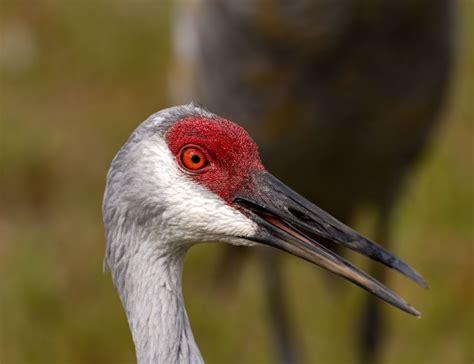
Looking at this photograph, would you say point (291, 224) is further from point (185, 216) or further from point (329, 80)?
point (329, 80)

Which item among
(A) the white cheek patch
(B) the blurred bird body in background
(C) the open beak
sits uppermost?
(B) the blurred bird body in background

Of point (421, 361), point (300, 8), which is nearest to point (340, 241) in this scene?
point (300, 8)

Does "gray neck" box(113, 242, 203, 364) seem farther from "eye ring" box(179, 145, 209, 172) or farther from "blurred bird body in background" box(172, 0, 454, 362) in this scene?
"blurred bird body in background" box(172, 0, 454, 362)

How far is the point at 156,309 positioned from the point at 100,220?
3.02 m

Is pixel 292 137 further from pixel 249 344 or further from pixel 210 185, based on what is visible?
pixel 210 185

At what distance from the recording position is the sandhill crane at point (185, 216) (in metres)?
2.04

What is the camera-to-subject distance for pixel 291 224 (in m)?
2.10

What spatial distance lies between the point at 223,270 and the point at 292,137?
4.48 feet

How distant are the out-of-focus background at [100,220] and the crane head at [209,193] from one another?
6.62 ft

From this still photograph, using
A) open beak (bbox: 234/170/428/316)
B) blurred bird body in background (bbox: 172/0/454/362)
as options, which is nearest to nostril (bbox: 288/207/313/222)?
open beak (bbox: 234/170/428/316)

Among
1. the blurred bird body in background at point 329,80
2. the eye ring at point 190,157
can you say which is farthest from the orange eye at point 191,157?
the blurred bird body in background at point 329,80

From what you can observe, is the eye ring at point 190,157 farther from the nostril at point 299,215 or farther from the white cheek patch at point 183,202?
the nostril at point 299,215

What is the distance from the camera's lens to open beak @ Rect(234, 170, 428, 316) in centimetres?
206

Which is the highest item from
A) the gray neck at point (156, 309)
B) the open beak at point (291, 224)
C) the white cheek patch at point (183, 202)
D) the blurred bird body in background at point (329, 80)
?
the blurred bird body in background at point (329, 80)
